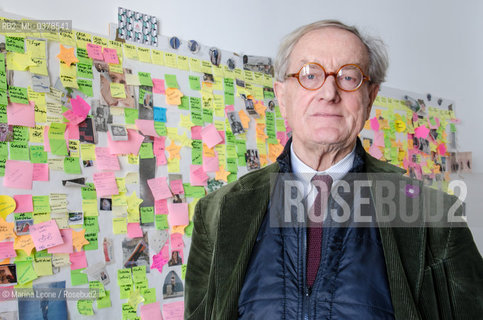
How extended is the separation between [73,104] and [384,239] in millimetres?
1140

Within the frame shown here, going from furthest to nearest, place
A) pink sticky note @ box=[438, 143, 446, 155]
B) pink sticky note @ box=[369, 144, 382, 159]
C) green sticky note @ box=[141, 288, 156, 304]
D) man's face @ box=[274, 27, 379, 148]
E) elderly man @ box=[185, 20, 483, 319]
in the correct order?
pink sticky note @ box=[438, 143, 446, 155], pink sticky note @ box=[369, 144, 382, 159], green sticky note @ box=[141, 288, 156, 304], man's face @ box=[274, 27, 379, 148], elderly man @ box=[185, 20, 483, 319]

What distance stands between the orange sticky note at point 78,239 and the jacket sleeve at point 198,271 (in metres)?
0.54

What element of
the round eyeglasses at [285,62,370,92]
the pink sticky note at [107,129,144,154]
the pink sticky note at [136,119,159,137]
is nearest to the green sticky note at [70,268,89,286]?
the pink sticky note at [107,129,144,154]

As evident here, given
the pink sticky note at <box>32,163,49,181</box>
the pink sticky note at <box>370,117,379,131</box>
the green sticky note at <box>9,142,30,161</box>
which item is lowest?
the pink sticky note at <box>32,163,49,181</box>

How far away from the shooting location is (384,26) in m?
2.87

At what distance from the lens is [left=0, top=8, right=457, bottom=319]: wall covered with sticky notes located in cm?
147

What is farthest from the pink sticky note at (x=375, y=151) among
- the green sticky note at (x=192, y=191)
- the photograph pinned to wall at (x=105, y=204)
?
A: the photograph pinned to wall at (x=105, y=204)

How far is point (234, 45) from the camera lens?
2131 millimetres

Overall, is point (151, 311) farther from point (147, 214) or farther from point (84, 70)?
point (84, 70)

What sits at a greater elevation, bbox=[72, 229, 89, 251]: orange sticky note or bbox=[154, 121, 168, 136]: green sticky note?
bbox=[154, 121, 168, 136]: green sticky note

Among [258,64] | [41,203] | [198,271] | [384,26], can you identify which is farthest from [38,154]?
[384,26]

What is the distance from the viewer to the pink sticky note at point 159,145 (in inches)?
70.9

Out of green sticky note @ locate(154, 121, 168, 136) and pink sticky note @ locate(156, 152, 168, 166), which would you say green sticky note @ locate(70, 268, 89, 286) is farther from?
green sticky note @ locate(154, 121, 168, 136)

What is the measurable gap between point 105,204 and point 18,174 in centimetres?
32
